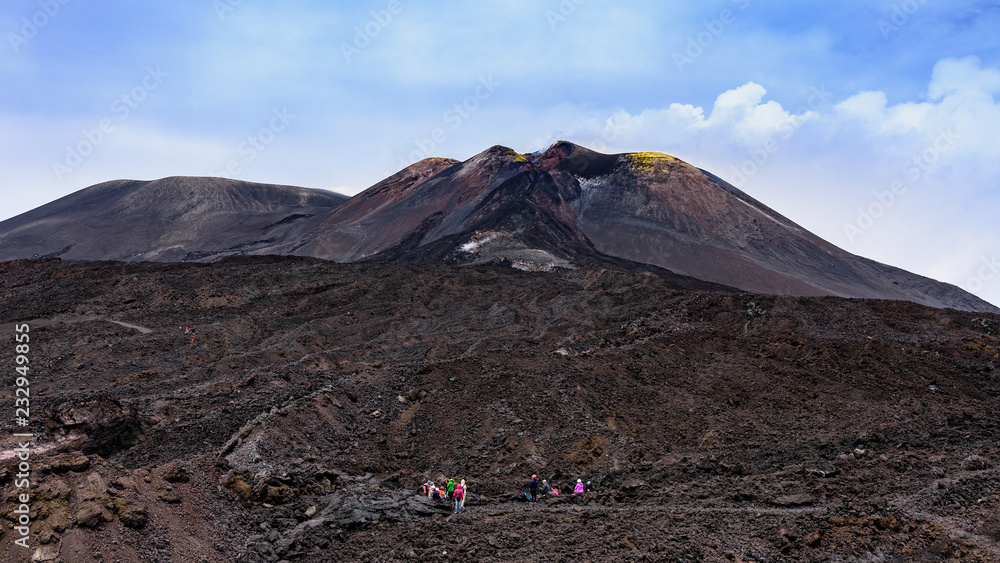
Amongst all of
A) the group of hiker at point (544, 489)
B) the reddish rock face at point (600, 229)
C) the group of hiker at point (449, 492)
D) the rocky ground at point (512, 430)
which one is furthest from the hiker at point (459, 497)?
the reddish rock face at point (600, 229)

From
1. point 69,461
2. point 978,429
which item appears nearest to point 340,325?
point 69,461

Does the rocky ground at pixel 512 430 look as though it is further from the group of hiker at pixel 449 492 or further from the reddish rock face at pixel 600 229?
the reddish rock face at pixel 600 229

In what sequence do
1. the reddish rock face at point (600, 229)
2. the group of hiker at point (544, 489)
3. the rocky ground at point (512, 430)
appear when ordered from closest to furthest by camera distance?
the rocky ground at point (512, 430) < the group of hiker at point (544, 489) < the reddish rock face at point (600, 229)

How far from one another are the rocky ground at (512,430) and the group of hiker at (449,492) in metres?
0.38

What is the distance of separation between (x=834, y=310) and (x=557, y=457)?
913 inches

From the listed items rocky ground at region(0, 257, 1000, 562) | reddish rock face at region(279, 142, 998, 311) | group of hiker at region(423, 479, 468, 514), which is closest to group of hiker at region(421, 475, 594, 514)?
group of hiker at region(423, 479, 468, 514)

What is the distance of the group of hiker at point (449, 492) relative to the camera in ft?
40.2

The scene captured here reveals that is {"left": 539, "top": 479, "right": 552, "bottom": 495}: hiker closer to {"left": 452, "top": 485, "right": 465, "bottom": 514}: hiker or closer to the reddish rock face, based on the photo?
{"left": 452, "top": 485, "right": 465, "bottom": 514}: hiker

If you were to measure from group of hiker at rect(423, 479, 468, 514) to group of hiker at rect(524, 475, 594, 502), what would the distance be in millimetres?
1341

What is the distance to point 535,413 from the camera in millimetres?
17688

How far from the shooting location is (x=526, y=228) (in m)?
65.9

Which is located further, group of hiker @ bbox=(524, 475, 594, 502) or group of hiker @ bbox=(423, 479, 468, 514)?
group of hiker @ bbox=(524, 475, 594, 502)

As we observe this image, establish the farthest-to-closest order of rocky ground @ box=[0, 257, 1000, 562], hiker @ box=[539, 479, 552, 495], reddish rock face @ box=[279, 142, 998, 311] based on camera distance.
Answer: reddish rock face @ box=[279, 142, 998, 311] < hiker @ box=[539, 479, 552, 495] < rocky ground @ box=[0, 257, 1000, 562]

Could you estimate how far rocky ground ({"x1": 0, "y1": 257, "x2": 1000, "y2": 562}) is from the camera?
9938 mm
